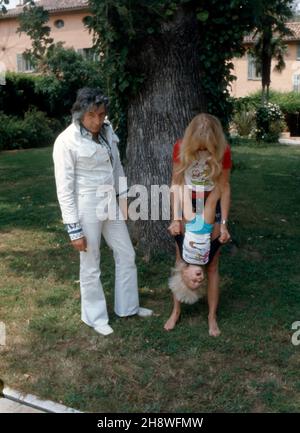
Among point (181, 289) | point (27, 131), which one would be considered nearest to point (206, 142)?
point (181, 289)

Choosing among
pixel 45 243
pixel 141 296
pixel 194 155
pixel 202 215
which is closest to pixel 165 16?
pixel 194 155

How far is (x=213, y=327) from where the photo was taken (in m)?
4.30

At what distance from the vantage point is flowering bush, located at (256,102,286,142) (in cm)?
2169

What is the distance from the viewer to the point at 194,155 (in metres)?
4.05

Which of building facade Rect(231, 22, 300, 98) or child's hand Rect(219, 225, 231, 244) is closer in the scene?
child's hand Rect(219, 225, 231, 244)

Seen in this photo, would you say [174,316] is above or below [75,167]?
below

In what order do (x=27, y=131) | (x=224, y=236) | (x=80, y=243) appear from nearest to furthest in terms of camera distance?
1. (x=80, y=243)
2. (x=224, y=236)
3. (x=27, y=131)

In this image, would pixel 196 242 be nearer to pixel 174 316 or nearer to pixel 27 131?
pixel 174 316

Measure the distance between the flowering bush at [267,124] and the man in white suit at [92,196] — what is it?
18.1m

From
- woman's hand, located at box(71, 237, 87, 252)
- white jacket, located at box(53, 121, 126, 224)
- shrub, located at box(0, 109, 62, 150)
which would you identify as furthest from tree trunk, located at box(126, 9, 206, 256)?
shrub, located at box(0, 109, 62, 150)

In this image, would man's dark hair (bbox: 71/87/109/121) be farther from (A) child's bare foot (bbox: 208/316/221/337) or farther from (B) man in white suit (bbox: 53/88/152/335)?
(A) child's bare foot (bbox: 208/316/221/337)

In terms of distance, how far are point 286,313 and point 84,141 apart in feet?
7.62

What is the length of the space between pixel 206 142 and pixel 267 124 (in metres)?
19.1

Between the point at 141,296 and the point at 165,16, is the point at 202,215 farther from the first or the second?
the point at 165,16
